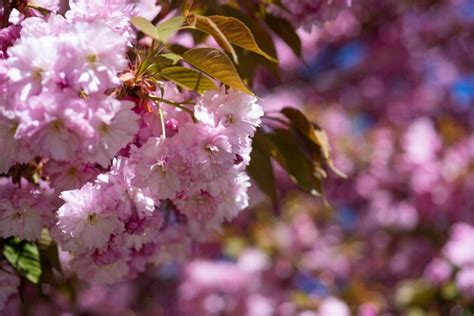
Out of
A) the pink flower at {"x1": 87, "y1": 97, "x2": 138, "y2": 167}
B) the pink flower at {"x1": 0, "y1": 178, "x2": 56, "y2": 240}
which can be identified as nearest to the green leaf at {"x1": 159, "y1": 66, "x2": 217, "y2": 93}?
the pink flower at {"x1": 87, "y1": 97, "x2": 138, "y2": 167}

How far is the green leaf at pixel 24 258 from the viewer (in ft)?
4.36

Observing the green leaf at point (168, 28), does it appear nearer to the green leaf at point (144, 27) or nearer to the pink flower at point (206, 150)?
the green leaf at point (144, 27)

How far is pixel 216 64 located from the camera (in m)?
1.06

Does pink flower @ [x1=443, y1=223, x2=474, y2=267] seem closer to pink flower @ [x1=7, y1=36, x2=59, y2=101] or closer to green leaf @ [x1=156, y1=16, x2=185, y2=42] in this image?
green leaf @ [x1=156, y1=16, x2=185, y2=42]

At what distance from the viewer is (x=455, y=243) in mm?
2434

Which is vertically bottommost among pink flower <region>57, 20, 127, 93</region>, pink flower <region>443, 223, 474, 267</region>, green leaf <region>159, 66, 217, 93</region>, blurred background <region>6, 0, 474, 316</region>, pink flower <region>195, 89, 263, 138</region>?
pink flower <region>57, 20, 127, 93</region>

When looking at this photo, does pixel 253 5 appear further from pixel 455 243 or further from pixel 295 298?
pixel 455 243

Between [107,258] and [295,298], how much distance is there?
1271mm

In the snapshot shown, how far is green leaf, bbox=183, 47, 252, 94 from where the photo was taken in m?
1.05

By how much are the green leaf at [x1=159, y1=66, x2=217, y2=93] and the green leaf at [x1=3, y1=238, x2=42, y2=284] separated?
510 mm

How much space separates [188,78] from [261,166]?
0.40 m

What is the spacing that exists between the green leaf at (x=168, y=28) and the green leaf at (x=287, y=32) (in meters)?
0.48

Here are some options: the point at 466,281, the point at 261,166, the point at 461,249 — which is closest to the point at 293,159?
the point at 261,166

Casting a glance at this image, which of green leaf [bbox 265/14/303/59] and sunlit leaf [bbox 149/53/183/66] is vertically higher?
green leaf [bbox 265/14/303/59]
